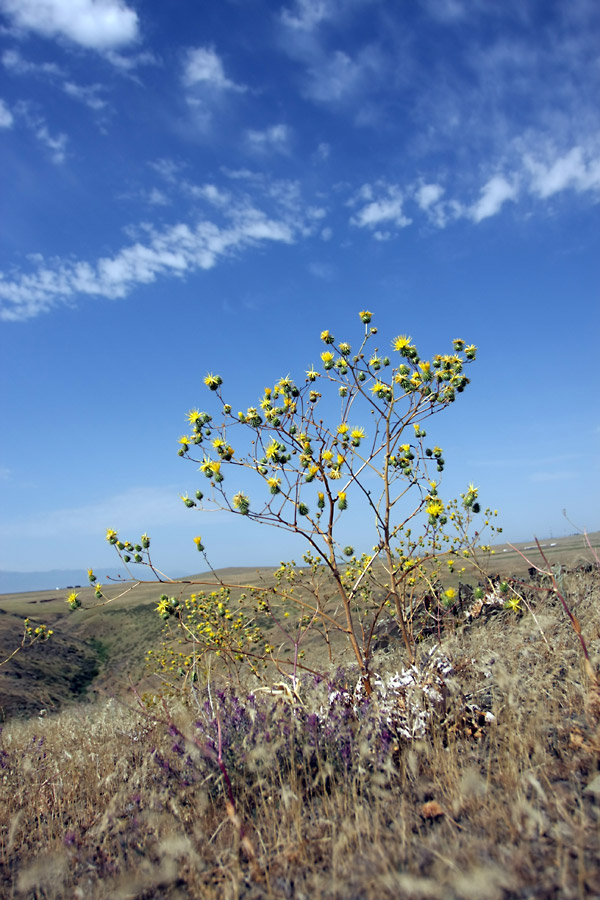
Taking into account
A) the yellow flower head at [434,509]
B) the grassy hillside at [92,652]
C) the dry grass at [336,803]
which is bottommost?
the grassy hillside at [92,652]

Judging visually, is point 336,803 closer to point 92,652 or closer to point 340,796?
point 340,796

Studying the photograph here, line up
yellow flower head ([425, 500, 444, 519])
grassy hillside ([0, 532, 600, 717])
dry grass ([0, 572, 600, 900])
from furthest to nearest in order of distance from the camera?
grassy hillside ([0, 532, 600, 717])
yellow flower head ([425, 500, 444, 519])
dry grass ([0, 572, 600, 900])

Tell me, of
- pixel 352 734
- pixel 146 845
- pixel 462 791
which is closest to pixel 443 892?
pixel 462 791

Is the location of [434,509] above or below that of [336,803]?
above

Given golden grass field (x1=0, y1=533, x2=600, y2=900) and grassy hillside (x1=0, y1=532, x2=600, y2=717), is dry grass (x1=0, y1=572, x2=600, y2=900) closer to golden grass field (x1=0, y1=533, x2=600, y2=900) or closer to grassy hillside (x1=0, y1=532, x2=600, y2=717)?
golden grass field (x1=0, y1=533, x2=600, y2=900)

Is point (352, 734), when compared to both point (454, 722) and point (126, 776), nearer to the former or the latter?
point (454, 722)

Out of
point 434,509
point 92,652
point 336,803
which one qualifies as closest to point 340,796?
point 336,803

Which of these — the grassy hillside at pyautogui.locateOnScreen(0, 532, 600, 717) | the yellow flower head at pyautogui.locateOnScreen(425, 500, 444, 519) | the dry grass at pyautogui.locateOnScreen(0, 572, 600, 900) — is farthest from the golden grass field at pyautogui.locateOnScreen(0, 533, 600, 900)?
the grassy hillside at pyautogui.locateOnScreen(0, 532, 600, 717)

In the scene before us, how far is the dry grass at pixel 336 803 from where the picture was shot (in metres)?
1.84

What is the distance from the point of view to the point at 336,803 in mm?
2529

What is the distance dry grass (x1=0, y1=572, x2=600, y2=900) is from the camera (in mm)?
1842

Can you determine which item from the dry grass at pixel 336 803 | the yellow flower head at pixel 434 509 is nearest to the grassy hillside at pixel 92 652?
the dry grass at pixel 336 803

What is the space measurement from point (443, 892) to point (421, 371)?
2999 millimetres

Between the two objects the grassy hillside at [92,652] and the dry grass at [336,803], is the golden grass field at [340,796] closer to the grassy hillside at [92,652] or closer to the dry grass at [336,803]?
the dry grass at [336,803]
